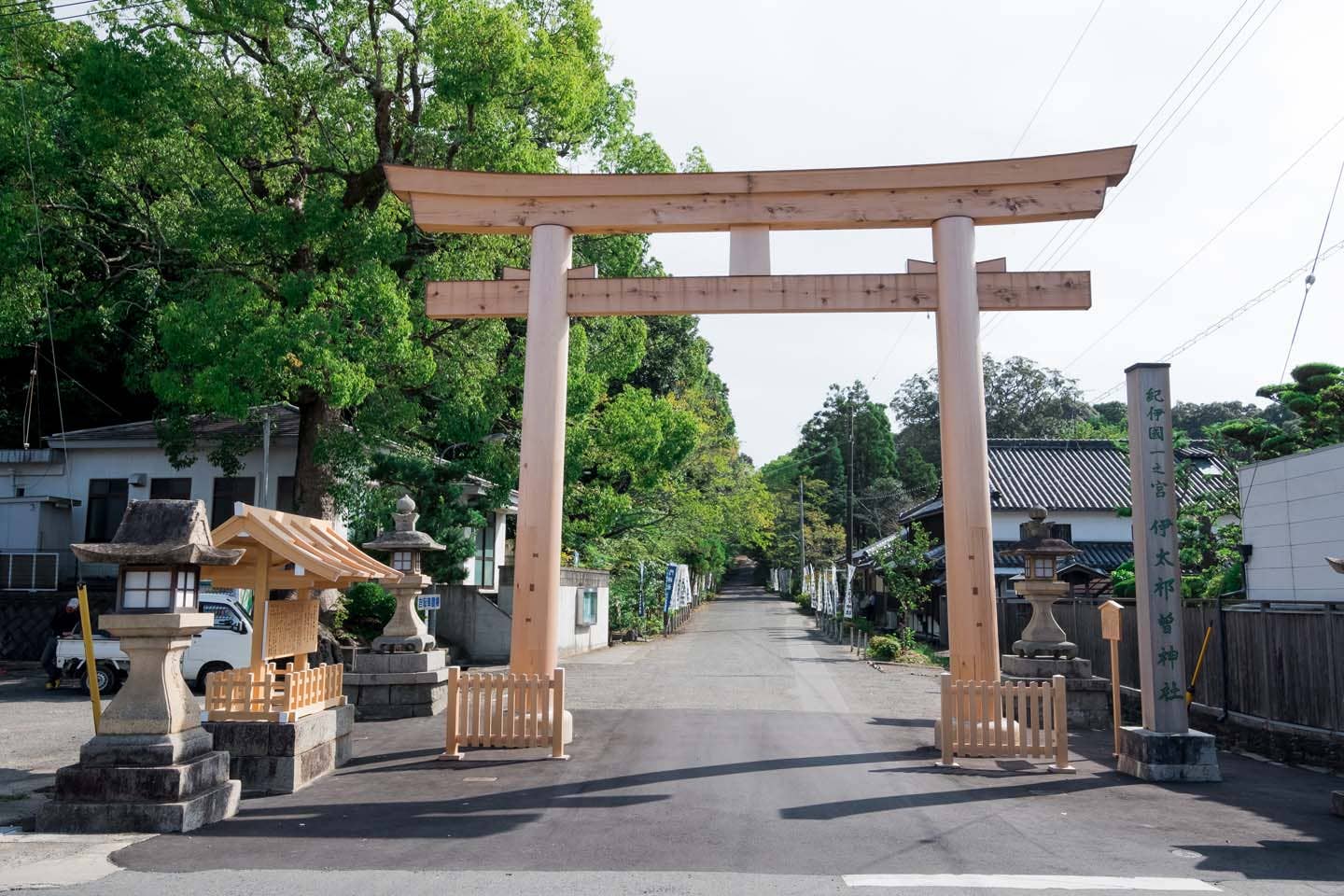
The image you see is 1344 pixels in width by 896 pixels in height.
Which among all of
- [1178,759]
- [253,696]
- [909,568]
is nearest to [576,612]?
[909,568]

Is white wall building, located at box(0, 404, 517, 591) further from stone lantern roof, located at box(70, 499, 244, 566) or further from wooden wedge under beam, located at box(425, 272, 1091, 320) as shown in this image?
stone lantern roof, located at box(70, 499, 244, 566)

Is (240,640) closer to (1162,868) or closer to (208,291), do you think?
(208,291)

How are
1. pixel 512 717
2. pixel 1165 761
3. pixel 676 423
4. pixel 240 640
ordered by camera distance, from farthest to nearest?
pixel 676 423, pixel 240 640, pixel 512 717, pixel 1165 761

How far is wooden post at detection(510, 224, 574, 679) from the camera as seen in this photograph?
1067 centimetres

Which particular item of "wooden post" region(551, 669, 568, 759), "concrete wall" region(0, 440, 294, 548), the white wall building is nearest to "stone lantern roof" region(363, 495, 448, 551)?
"wooden post" region(551, 669, 568, 759)

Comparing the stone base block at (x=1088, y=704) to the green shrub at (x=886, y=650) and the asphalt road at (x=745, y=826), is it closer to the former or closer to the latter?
the asphalt road at (x=745, y=826)

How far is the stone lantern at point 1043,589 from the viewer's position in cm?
1399

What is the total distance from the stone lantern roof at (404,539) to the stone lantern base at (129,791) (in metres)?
6.45

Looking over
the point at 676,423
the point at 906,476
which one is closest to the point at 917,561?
the point at 676,423

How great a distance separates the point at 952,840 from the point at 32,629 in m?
22.0

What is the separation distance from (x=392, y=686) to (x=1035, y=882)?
10072 mm

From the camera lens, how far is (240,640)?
1603 cm

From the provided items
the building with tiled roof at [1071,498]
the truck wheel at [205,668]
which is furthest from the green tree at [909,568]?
the truck wheel at [205,668]

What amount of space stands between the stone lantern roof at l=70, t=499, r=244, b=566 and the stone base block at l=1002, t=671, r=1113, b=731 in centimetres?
1071
